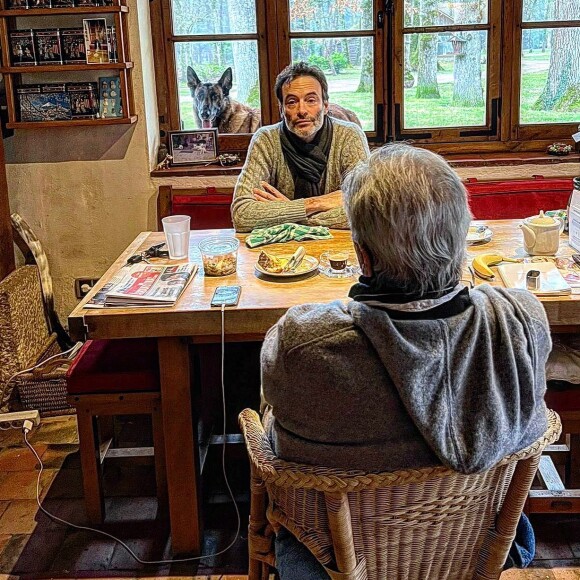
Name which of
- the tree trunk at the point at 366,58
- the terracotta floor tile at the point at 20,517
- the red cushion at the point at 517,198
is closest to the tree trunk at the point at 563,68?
the red cushion at the point at 517,198

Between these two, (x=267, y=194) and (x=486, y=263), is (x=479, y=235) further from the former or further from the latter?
(x=267, y=194)

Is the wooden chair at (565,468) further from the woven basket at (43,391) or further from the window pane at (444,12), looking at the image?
the window pane at (444,12)

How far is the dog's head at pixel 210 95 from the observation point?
3783 millimetres

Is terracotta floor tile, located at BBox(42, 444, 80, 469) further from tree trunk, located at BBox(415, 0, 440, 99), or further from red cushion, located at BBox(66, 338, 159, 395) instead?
tree trunk, located at BBox(415, 0, 440, 99)

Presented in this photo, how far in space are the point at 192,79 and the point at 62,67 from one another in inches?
25.9

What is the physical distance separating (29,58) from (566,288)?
8.36ft

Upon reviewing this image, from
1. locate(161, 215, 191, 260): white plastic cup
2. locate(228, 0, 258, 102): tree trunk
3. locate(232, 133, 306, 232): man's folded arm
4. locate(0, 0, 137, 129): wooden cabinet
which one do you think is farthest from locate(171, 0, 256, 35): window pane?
locate(161, 215, 191, 260): white plastic cup

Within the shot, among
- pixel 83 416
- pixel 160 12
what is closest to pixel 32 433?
pixel 83 416

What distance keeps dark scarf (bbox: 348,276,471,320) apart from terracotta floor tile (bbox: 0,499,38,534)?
5.36 ft

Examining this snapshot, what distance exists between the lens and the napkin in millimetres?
2615

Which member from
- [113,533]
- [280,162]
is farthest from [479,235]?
Result: [113,533]

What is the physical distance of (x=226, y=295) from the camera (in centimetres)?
208

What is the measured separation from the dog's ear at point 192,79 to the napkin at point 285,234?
4.53 feet

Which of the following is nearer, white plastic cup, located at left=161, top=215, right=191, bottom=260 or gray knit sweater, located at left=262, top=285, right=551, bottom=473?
gray knit sweater, located at left=262, top=285, right=551, bottom=473
